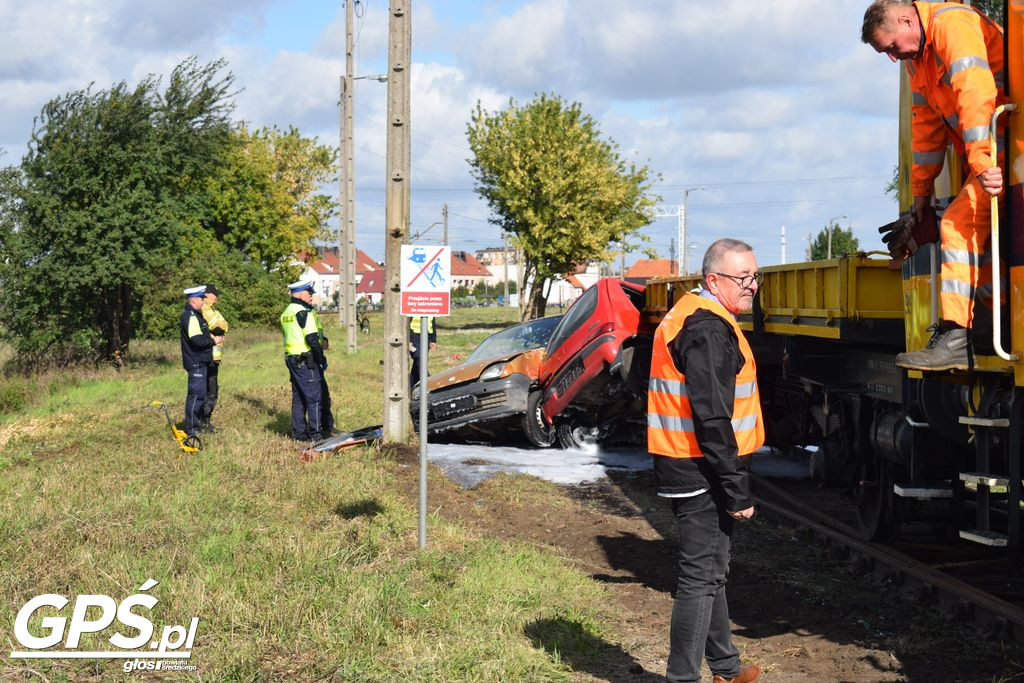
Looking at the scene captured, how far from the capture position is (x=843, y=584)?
7305mm

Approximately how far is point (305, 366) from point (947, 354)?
9.00 m

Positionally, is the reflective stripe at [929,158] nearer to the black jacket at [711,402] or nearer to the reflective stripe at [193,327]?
the black jacket at [711,402]

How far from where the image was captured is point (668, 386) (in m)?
4.74

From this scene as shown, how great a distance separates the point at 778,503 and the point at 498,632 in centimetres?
505

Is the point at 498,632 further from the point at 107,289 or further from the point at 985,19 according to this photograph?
the point at 107,289

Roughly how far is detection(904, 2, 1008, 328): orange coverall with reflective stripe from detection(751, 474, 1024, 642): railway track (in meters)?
1.80

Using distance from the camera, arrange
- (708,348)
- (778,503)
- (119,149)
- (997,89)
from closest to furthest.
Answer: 1. (708,348)
2. (997,89)
3. (778,503)
4. (119,149)

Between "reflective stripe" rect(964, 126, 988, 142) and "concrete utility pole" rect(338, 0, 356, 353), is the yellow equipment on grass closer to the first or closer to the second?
"reflective stripe" rect(964, 126, 988, 142)

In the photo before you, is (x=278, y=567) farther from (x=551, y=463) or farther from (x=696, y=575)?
(x=551, y=463)

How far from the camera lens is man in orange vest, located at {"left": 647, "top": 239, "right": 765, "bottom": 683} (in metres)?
4.59

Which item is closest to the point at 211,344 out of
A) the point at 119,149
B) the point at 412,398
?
the point at 412,398

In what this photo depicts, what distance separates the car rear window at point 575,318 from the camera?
12.8 meters

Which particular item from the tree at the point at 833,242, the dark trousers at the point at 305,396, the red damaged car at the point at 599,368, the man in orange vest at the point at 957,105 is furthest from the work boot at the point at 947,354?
the tree at the point at 833,242

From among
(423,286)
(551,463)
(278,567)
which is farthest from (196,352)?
(278,567)
